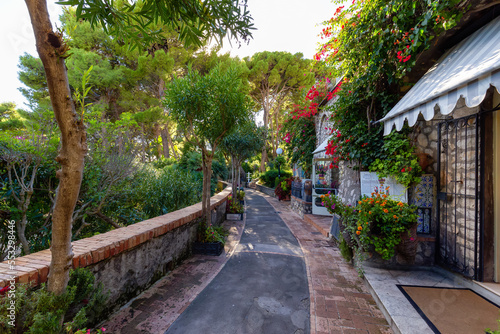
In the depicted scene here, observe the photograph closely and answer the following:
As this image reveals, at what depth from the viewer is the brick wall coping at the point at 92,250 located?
164cm

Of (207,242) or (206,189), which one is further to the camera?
(206,189)

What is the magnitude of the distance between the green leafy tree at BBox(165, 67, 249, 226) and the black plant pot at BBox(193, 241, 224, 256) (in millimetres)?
465

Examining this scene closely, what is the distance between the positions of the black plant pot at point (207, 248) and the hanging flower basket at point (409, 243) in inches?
124

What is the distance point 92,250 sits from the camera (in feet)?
7.08

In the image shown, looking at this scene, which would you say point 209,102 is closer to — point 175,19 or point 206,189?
point 206,189

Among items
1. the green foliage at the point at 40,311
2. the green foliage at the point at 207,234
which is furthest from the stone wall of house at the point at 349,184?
the green foliage at the point at 40,311

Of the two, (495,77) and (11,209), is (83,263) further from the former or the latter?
(495,77)

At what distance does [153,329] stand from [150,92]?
1326 cm

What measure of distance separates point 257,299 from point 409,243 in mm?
2422

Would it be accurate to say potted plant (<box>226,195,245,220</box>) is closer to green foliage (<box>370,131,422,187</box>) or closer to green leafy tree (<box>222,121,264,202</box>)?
green leafy tree (<box>222,121,264,202</box>)

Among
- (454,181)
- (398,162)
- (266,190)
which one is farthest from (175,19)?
(266,190)

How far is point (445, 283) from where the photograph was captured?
123 inches

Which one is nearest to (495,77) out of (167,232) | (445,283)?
(445,283)

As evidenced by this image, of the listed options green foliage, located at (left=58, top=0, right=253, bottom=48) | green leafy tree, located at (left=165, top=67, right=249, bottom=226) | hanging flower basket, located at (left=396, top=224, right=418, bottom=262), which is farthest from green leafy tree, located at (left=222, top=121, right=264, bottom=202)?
green foliage, located at (left=58, top=0, right=253, bottom=48)
